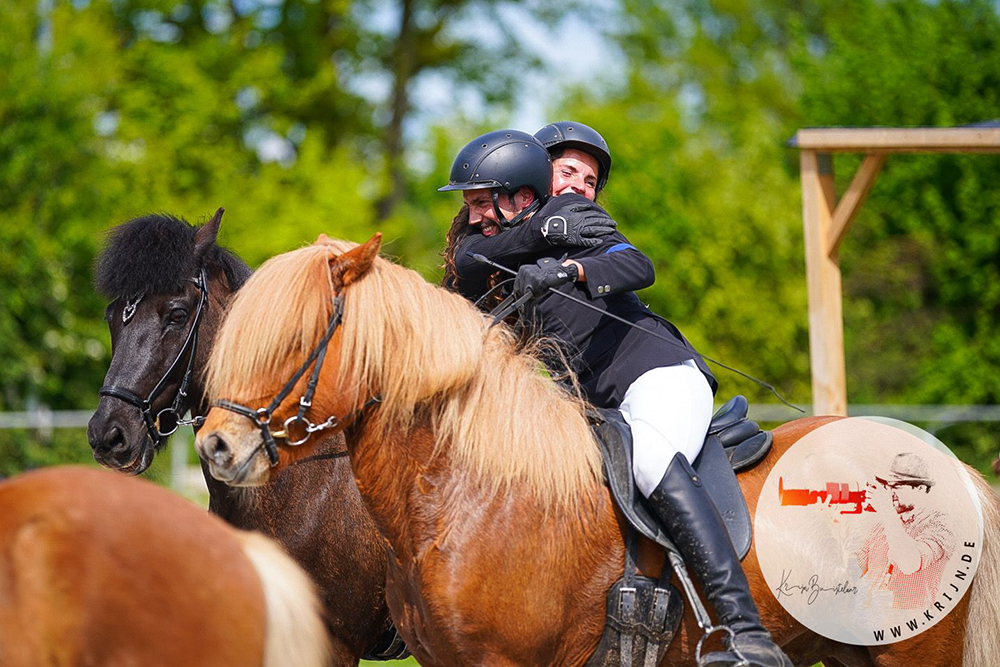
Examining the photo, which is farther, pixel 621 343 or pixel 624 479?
pixel 621 343

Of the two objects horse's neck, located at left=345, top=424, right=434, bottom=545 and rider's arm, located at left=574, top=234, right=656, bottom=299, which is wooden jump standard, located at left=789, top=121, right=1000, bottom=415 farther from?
horse's neck, located at left=345, top=424, right=434, bottom=545

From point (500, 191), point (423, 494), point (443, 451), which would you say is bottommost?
point (423, 494)

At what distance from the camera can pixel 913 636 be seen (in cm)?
403

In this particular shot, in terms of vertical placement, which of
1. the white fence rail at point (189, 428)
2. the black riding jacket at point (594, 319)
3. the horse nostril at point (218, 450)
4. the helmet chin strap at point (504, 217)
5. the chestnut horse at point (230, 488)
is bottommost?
the white fence rail at point (189, 428)

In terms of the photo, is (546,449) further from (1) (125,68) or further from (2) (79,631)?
(1) (125,68)

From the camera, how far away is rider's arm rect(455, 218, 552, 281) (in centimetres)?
413

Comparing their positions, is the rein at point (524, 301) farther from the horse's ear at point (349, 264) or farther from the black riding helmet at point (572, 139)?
the black riding helmet at point (572, 139)

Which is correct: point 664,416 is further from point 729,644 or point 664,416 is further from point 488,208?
point 488,208

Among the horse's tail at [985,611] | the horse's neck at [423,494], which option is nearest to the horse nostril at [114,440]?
the horse's neck at [423,494]

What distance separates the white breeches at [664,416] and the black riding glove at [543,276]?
522mm

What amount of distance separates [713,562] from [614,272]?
112 cm

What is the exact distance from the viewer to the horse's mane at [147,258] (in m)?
4.49

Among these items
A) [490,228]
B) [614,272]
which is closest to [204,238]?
[490,228]

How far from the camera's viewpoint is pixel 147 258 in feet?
14.8
